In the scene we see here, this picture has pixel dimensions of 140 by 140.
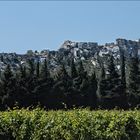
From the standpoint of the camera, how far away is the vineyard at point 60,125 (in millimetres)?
12125

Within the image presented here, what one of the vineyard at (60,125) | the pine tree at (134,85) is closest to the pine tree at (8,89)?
the pine tree at (134,85)

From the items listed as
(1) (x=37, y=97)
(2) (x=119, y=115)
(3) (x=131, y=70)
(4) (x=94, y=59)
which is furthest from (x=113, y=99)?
(4) (x=94, y=59)

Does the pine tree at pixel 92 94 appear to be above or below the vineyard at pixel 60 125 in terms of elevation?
below

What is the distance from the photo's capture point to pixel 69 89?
280 ft

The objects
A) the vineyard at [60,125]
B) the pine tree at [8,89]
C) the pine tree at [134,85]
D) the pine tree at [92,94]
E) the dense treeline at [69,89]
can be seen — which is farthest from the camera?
the pine tree at [134,85]

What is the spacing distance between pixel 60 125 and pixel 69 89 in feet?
237

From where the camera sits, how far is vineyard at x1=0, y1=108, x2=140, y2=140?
1212 centimetres

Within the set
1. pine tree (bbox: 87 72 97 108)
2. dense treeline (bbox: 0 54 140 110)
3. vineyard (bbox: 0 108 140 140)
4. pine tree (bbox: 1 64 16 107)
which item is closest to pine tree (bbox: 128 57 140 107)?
dense treeline (bbox: 0 54 140 110)

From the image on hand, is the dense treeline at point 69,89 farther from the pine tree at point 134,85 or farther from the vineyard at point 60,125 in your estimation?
the vineyard at point 60,125

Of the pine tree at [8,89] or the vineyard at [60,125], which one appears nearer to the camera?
the vineyard at [60,125]

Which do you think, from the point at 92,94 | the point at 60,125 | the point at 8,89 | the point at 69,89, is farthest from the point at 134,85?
the point at 60,125

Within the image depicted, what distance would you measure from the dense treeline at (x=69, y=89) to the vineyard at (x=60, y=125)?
58.2m

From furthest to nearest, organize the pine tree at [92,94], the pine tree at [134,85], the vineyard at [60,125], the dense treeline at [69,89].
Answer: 1. the pine tree at [134,85]
2. the pine tree at [92,94]
3. the dense treeline at [69,89]
4. the vineyard at [60,125]

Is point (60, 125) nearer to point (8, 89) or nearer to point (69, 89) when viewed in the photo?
point (8, 89)
